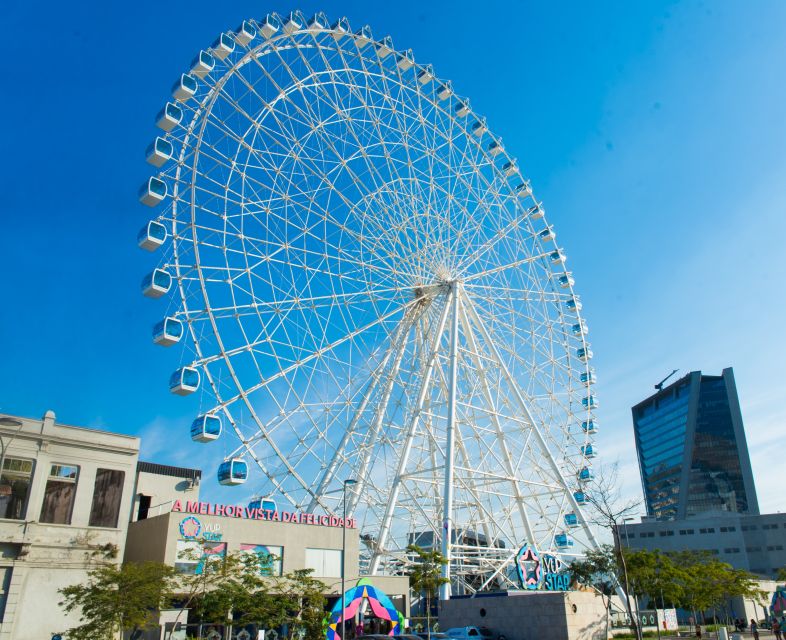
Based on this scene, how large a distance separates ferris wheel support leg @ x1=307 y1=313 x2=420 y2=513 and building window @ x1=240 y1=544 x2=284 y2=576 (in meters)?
3.22

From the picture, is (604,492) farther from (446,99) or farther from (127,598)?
(446,99)

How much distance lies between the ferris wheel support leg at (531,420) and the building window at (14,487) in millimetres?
25734

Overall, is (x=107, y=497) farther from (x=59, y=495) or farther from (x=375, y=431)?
(x=375, y=431)

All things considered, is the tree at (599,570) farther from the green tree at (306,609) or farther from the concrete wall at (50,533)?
the concrete wall at (50,533)

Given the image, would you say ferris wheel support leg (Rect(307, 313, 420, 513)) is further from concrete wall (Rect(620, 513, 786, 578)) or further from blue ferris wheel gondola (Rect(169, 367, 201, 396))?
concrete wall (Rect(620, 513, 786, 578))

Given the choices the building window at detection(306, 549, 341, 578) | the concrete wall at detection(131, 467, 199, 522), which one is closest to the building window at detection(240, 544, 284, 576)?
the building window at detection(306, 549, 341, 578)

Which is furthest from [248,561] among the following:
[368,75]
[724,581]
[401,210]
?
[724,581]

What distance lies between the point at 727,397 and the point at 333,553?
470ft

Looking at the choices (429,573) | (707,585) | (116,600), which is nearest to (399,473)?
(429,573)

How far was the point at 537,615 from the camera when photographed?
31.2 m

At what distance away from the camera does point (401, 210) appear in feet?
139

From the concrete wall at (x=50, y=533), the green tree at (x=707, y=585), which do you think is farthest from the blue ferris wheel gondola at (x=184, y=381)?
the green tree at (x=707, y=585)

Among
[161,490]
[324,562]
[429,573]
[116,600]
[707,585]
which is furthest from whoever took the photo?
[707,585]

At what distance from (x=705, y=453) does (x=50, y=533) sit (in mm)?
155489
